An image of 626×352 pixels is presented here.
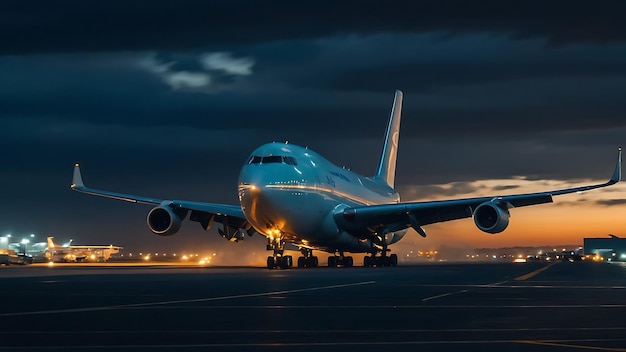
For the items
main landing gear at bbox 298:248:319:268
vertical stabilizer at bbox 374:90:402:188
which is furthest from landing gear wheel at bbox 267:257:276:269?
vertical stabilizer at bbox 374:90:402:188

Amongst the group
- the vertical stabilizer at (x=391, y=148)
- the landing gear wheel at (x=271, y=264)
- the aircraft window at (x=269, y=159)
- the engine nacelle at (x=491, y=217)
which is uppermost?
the vertical stabilizer at (x=391, y=148)

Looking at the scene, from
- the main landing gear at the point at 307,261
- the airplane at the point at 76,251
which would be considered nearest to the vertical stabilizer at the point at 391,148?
the main landing gear at the point at 307,261

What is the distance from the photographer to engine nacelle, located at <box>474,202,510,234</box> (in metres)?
60.3

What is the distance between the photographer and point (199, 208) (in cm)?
6169

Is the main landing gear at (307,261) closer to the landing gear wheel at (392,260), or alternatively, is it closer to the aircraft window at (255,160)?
the landing gear wheel at (392,260)

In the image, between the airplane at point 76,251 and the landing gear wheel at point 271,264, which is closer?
the landing gear wheel at point 271,264

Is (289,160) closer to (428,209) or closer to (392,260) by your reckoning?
(428,209)

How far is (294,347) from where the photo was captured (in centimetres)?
1391

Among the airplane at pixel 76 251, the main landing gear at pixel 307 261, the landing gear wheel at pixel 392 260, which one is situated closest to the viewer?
the main landing gear at pixel 307 261

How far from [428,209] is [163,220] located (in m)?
17.1

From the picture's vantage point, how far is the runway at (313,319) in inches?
566

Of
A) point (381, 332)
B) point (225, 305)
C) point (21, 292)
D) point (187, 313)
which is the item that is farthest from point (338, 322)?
point (21, 292)

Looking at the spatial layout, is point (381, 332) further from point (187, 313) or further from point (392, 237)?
point (392, 237)

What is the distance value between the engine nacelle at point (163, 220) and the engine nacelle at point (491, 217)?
18.7 meters
